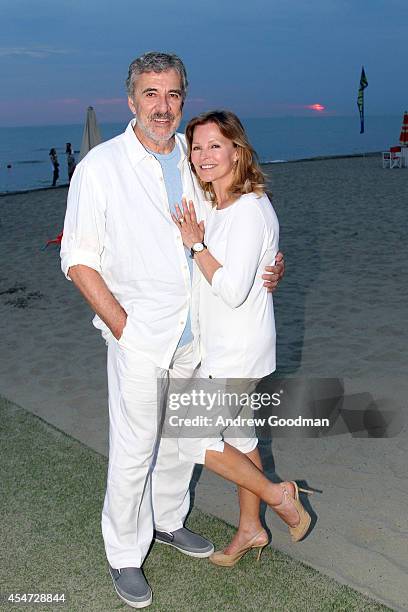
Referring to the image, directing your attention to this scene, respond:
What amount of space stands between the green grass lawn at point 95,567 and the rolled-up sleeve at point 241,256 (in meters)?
1.20

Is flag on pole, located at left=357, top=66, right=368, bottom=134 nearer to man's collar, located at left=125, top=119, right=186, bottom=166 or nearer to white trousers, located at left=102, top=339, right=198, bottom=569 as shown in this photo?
man's collar, located at left=125, top=119, right=186, bottom=166

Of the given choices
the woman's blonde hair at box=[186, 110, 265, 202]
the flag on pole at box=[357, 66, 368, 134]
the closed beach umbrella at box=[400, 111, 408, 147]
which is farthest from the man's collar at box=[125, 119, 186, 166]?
the flag on pole at box=[357, 66, 368, 134]

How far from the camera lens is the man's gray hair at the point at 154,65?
9.15 feet

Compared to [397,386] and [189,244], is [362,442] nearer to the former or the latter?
[397,386]

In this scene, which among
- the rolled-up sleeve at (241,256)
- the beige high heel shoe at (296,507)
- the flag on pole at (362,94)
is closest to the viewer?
the rolled-up sleeve at (241,256)

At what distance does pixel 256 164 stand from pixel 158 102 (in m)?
0.44

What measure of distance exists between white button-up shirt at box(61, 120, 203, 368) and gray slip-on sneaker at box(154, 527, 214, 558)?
0.93m

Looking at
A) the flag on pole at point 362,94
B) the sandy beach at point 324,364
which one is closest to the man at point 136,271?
the sandy beach at point 324,364

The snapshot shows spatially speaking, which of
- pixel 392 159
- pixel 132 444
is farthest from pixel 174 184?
pixel 392 159

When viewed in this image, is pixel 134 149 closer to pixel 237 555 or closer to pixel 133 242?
pixel 133 242

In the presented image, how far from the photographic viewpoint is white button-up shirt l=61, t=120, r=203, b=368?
2748mm

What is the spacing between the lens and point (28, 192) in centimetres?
2067

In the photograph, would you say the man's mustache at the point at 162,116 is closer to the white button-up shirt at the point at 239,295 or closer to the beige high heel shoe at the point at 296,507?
the white button-up shirt at the point at 239,295

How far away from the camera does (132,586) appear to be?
2957mm
